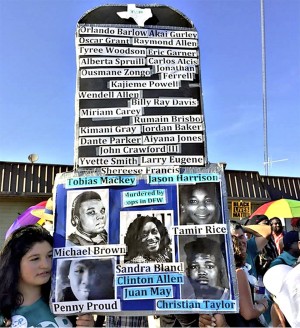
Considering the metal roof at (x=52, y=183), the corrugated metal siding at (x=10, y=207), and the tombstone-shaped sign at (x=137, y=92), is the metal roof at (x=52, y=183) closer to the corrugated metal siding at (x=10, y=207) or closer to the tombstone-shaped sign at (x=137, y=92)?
the corrugated metal siding at (x=10, y=207)

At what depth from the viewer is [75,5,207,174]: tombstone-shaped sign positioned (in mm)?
2488

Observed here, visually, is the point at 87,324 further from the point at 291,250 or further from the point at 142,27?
the point at 291,250

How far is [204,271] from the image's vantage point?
229 cm

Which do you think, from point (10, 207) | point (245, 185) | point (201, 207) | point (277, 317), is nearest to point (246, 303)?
point (277, 317)

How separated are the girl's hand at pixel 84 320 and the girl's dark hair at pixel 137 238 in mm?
363

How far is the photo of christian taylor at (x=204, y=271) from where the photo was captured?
7.43 feet

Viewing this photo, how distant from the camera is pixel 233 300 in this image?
2254 millimetres

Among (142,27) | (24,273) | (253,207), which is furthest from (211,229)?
(253,207)

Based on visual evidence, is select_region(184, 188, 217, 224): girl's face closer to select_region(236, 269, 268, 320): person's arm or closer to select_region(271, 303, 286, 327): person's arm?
select_region(236, 269, 268, 320): person's arm

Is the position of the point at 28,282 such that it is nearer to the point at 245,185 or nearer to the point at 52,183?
the point at 52,183

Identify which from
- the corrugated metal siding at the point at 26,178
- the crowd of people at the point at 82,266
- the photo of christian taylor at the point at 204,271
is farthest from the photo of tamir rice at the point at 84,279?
the corrugated metal siding at the point at 26,178

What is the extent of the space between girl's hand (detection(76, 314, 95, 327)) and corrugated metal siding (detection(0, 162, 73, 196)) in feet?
34.9

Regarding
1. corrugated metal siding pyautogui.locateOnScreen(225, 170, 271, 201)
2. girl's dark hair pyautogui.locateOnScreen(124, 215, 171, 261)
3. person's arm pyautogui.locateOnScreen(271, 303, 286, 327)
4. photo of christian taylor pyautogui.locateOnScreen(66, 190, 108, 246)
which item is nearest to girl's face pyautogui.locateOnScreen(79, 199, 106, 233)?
photo of christian taylor pyautogui.locateOnScreen(66, 190, 108, 246)

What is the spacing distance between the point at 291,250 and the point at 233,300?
161 cm
